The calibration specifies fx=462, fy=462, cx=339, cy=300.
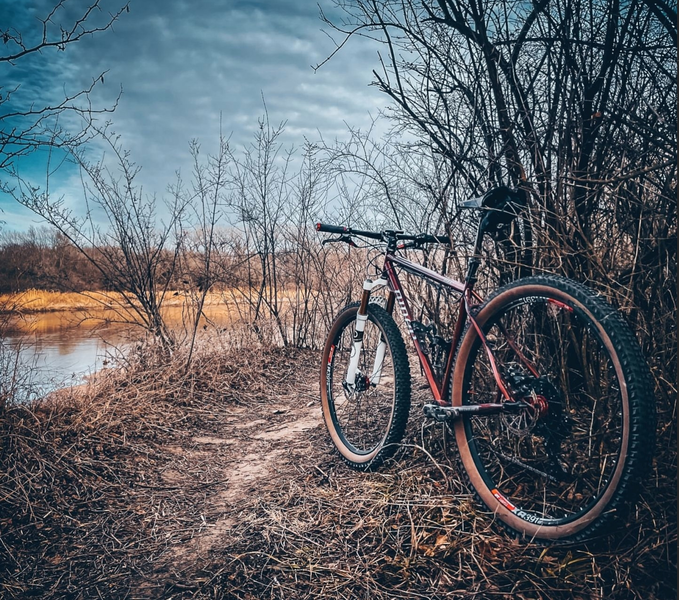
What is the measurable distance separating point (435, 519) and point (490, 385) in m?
0.78

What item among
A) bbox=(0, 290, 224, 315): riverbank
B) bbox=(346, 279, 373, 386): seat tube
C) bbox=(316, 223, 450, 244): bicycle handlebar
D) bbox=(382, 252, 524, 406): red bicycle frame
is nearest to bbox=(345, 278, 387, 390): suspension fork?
bbox=(346, 279, 373, 386): seat tube

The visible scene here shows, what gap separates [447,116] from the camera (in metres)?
2.65

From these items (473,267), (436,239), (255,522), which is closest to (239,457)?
(255,522)

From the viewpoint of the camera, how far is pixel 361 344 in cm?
290

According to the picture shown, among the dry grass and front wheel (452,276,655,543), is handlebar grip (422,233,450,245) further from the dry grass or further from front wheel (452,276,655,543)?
the dry grass

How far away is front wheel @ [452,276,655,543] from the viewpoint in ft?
4.78

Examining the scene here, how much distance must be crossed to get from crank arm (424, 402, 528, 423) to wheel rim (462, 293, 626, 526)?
0.06 m

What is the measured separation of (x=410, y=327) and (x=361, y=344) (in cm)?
43

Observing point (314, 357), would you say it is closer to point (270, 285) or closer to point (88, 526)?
point (270, 285)

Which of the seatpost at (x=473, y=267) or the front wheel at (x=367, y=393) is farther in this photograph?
the front wheel at (x=367, y=393)

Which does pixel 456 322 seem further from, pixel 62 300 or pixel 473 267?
pixel 62 300

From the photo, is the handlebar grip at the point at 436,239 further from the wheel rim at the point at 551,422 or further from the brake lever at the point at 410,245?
the wheel rim at the point at 551,422

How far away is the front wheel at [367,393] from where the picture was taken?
252cm

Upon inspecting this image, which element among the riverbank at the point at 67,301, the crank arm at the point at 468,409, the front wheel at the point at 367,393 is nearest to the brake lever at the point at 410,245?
the front wheel at the point at 367,393
